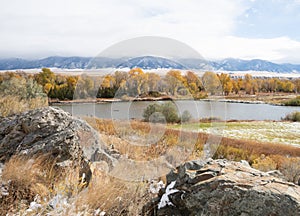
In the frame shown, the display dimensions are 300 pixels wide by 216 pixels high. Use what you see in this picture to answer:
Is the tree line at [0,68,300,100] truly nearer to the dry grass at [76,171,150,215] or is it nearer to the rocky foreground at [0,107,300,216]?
the rocky foreground at [0,107,300,216]

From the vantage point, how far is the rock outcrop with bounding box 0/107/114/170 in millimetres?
4480

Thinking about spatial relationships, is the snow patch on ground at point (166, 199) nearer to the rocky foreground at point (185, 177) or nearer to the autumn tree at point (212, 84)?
the rocky foreground at point (185, 177)

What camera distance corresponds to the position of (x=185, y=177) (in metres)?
3.73

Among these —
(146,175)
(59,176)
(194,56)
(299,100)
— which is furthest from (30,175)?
(299,100)

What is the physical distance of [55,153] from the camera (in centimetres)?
444

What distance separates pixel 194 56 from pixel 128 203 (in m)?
3.68

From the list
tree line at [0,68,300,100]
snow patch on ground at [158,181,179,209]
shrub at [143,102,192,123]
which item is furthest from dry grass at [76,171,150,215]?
shrub at [143,102,192,123]

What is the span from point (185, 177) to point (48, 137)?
2412mm

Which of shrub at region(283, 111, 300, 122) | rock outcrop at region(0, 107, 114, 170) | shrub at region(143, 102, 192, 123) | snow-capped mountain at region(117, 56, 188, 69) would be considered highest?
snow-capped mountain at region(117, 56, 188, 69)

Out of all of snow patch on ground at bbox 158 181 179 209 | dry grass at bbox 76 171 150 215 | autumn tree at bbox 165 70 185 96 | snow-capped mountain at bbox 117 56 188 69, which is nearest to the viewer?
dry grass at bbox 76 171 150 215

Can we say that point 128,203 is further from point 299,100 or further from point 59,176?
point 299,100

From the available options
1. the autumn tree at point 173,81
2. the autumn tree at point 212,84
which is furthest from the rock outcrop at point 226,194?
the autumn tree at point 212,84

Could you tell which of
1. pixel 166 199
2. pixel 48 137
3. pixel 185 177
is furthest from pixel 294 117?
pixel 48 137

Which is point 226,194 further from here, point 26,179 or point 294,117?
point 294,117
